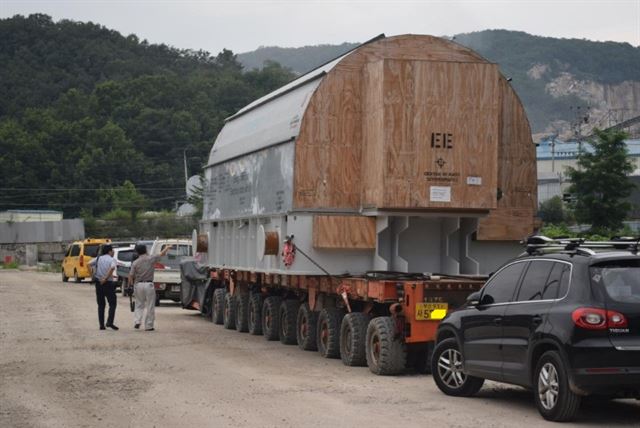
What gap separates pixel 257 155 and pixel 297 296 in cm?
274

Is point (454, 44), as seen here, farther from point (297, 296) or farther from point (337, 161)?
point (297, 296)

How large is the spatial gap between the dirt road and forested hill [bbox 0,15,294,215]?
3842 inches

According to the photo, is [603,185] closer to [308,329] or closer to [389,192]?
[308,329]

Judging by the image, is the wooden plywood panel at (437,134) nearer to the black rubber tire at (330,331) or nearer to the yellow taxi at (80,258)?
the black rubber tire at (330,331)

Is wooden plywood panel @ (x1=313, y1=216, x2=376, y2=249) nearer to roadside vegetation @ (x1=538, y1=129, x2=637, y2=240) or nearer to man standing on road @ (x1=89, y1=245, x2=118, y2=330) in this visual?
man standing on road @ (x1=89, y1=245, x2=118, y2=330)

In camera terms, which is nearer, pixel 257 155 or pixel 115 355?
pixel 115 355

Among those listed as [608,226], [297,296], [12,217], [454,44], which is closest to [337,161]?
[454,44]

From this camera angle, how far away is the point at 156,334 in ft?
79.6

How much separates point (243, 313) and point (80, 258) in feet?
101

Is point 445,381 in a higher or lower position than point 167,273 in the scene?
lower

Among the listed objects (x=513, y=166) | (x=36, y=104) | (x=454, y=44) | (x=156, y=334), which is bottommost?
(x=156, y=334)

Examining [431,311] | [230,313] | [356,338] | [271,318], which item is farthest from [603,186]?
[431,311]

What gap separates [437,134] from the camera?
1745 centimetres

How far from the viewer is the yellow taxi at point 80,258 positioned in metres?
53.2
